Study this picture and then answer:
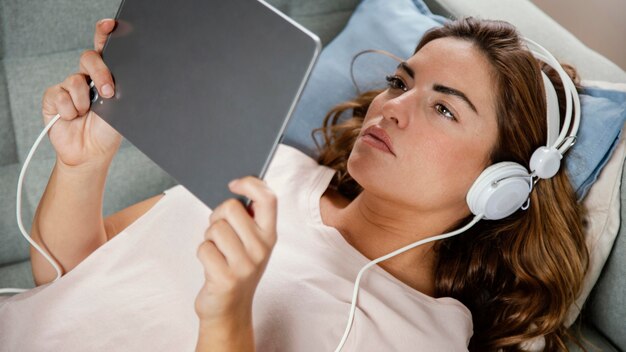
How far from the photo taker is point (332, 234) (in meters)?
1.31

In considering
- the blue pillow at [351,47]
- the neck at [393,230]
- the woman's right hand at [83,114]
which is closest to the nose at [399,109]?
the neck at [393,230]

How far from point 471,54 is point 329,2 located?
673 mm

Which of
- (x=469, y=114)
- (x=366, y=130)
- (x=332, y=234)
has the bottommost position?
(x=332, y=234)

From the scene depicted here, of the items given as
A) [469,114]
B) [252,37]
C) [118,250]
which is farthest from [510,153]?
[118,250]

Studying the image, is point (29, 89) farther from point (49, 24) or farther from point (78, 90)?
point (78, 90)

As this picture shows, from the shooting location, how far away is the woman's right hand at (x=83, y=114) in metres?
1.06

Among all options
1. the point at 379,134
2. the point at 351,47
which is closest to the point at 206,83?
the point at 379,134

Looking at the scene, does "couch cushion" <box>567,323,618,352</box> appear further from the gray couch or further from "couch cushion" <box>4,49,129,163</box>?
"couch cushion" <box>4,49,129,163</box>

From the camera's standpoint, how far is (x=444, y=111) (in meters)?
1.26

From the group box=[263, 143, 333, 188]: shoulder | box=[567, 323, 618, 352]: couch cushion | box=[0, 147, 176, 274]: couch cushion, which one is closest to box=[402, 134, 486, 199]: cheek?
box=[263, 143, 333, 188]: shoulder

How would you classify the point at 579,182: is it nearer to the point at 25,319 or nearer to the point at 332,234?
the point at 332,234

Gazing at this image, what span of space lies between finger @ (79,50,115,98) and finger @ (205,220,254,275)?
357 millimetres

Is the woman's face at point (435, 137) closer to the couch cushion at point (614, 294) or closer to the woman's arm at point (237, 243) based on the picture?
the couch cushion at point (614, 294)

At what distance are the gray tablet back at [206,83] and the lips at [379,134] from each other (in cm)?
44
